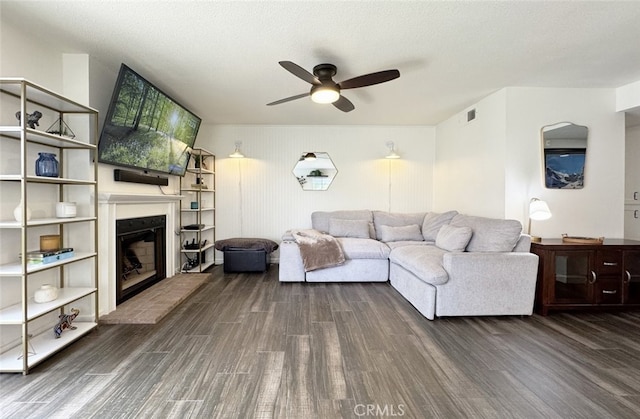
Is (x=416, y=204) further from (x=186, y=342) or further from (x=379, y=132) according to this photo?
(x=186, y=342)

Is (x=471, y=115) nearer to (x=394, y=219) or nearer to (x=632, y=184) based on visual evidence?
(x=394, y=219)

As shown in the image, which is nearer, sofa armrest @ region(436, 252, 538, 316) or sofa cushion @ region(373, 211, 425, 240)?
sofa armrest @ region(436, 252, 538, 316)

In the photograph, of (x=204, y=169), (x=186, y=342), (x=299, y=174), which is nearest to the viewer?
(x=186, y=342)

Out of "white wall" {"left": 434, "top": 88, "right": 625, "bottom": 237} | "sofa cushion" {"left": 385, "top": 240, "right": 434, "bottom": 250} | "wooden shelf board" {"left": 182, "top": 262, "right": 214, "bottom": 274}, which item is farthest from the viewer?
"wooden shelf board" {"left": 182, "top": 262, "right": 214, "bottom": 274}

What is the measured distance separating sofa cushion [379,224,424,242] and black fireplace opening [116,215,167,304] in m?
3.34

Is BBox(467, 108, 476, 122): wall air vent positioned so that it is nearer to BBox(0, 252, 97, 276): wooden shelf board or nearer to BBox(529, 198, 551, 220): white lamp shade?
BBox(529, 198, 551, 220): white lamp shade

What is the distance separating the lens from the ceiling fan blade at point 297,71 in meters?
2.19

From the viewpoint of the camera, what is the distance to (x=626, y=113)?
3441mm

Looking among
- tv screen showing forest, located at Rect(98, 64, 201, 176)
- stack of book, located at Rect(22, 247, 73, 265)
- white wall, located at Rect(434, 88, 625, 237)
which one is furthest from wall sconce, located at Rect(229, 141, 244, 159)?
white wall, located at Rect(434, 88, 625, 237)

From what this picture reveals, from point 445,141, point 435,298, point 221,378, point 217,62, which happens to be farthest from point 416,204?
point 221,378

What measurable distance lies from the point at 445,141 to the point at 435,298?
10.0 ft

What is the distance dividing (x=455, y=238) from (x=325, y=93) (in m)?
2.24

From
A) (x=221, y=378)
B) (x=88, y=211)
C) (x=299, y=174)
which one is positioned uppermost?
(x=299, y=174)

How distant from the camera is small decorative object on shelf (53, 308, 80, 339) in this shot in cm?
218
